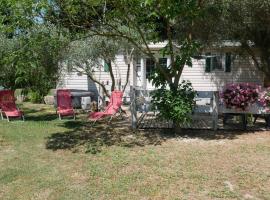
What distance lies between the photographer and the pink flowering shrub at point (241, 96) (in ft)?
35.4

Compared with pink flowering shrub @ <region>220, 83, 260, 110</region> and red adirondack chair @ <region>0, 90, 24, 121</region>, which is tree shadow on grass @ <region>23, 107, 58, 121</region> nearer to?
red adirondack chair @ <region>0, 90, 24, 121</region>

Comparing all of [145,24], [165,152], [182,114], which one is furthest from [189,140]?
[145,24]

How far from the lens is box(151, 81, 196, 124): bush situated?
1016 cm

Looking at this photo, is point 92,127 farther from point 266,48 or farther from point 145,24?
point 266,48

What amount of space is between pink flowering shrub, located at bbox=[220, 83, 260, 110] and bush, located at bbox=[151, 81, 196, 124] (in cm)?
110

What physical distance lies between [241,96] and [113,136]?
3.63 meters

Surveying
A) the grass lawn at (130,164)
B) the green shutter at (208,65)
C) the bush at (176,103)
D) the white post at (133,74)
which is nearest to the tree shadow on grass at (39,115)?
the grass lawn at (130,164)

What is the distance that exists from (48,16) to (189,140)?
15.1 ft

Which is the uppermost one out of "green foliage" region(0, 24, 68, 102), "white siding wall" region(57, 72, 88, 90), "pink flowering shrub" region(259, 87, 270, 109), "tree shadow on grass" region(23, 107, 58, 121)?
"green foliage" region(0, 24, 68, 102)

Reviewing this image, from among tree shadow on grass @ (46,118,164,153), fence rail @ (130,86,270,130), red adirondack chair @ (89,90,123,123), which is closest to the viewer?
tree shadow on grass @ (46,118,164,153)

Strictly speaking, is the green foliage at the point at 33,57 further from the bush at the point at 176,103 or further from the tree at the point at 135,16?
the bush at the point at 176,103

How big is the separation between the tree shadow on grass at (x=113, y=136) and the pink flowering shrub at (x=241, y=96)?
0.77m

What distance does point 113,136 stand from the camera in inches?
410

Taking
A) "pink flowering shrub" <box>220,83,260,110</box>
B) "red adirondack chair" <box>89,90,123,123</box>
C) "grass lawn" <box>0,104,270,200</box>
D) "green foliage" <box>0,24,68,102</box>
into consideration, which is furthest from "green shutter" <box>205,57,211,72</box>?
"grass lawn" <box>0,104,270,200</box>
